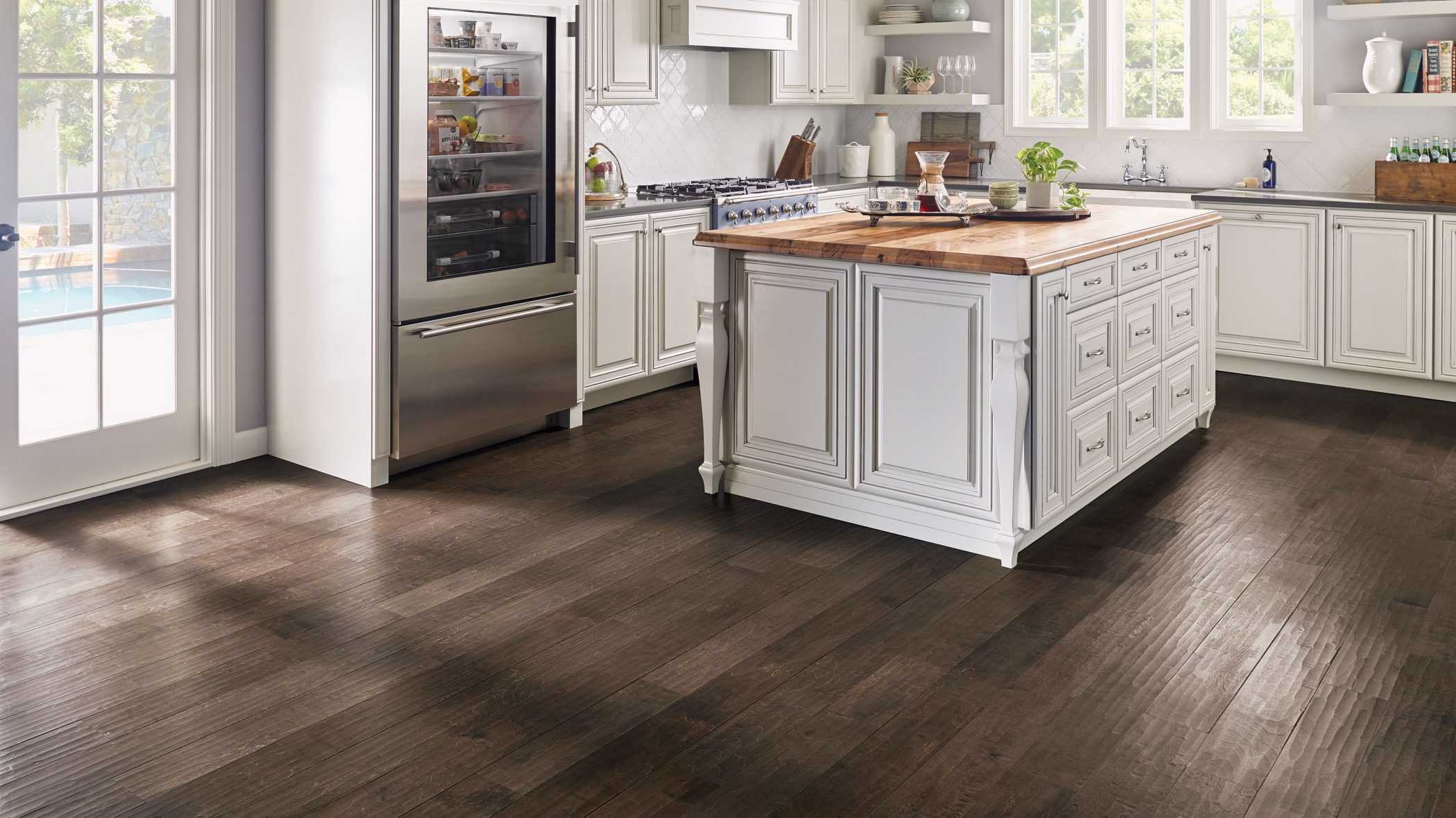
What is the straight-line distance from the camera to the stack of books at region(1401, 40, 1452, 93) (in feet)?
18.4

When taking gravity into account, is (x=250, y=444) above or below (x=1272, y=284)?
below

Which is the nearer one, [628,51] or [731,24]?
[628,51]

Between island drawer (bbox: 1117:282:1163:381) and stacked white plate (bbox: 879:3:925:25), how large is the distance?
3399 mm

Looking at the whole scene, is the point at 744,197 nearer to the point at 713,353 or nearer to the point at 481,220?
the point at 481,220

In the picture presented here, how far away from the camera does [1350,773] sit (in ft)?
8.00

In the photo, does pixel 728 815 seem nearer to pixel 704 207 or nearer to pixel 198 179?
pixel 198 179

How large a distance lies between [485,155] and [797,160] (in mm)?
2593

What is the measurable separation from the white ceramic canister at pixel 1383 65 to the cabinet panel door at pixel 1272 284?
2.25 ft

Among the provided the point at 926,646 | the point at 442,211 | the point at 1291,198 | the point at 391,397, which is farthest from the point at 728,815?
the point at 1291,198

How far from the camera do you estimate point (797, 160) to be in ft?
22.5

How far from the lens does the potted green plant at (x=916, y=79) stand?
729 cm

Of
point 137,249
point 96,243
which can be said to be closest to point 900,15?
point 137,249

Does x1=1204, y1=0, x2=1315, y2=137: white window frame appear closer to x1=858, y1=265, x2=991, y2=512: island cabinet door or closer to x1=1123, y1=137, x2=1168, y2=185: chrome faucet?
x1=1123, y1=137, x2=1168, y2=185: chrome faucet

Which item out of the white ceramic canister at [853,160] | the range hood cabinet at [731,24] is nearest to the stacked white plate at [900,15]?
the white ceramic canister at [853,160]
